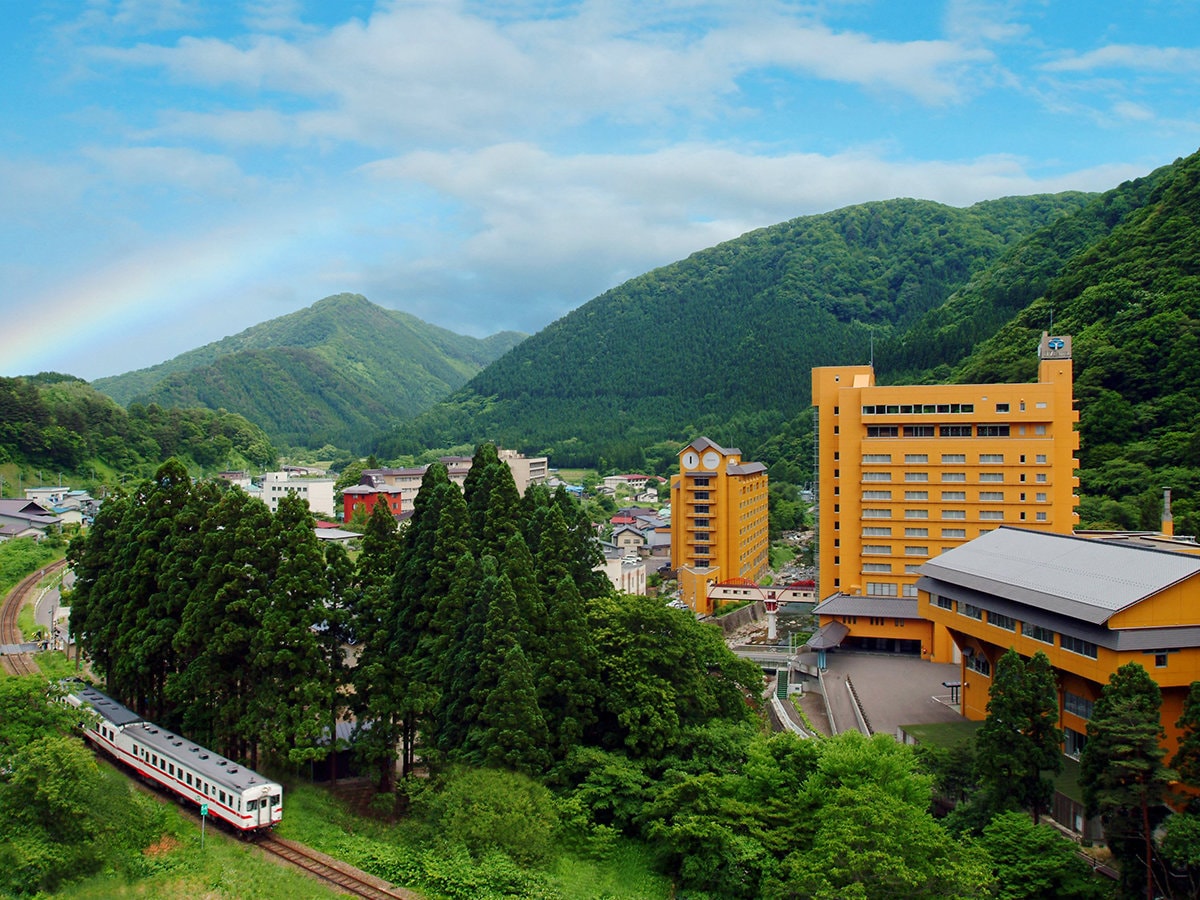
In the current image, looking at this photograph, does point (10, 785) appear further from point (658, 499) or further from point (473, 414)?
point (473, 414)

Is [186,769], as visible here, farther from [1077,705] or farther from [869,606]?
[869,606]

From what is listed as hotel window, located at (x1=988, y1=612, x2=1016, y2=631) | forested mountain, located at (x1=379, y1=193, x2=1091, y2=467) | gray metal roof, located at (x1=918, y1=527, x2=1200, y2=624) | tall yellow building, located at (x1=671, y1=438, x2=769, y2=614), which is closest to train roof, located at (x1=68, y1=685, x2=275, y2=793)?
gray metal roof, located at (x1=918, y1=527, x2=1200, y2=624)

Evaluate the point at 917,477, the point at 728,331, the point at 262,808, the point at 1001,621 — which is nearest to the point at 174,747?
the point at 262,808

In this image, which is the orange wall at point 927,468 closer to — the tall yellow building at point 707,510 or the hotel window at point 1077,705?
the tall yellow building at point 707,510

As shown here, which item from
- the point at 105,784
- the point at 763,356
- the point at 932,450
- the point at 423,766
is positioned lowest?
the point at 423,766

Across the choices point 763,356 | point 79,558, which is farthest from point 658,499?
point 79,558

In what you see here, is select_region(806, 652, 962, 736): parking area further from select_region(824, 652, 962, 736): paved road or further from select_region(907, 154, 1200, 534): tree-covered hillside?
select_region(907, 154, 1200, 534): tree-covered hillside
